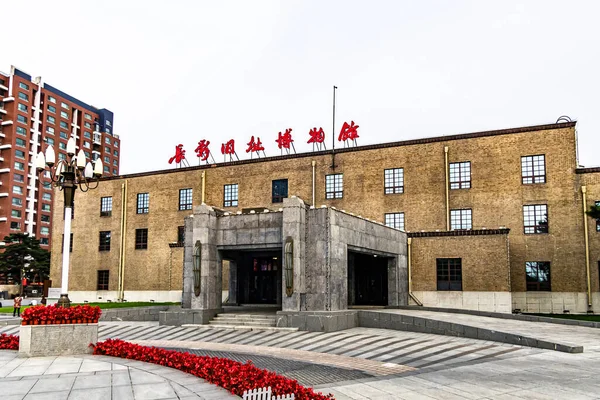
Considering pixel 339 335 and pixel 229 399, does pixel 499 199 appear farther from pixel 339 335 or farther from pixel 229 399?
pixel 229 399

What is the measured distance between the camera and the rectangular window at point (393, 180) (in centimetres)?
3709

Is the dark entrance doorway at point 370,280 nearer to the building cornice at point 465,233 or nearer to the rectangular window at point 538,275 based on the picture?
the building cornice at point 465,233

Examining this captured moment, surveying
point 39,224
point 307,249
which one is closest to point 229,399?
point 307,249

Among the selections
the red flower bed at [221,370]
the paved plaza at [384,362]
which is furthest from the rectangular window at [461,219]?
the red flower bed at [221,370]

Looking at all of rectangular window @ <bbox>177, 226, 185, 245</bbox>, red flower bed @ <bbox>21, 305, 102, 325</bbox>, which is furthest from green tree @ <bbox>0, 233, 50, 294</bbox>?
red flower bed @ <bbox>21, 305, 102, 325</bbox>

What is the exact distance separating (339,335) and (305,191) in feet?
63.6

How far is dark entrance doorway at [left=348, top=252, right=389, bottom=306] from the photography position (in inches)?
1303

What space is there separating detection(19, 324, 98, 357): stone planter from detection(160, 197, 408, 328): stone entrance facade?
377 inches

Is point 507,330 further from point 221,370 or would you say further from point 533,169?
point 533,169

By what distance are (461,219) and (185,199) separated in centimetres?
2204

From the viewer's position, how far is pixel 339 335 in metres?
21.4

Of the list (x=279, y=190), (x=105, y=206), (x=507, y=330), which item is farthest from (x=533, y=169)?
(x=105, y=206)

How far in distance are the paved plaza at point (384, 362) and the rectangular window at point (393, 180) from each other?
49.0ft

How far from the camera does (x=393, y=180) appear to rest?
3738 cm
